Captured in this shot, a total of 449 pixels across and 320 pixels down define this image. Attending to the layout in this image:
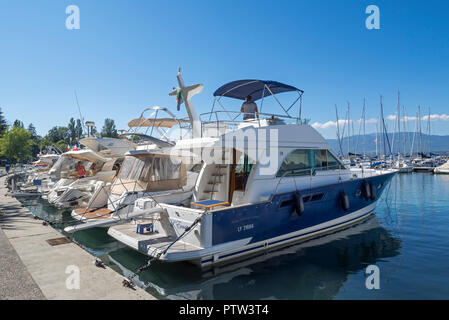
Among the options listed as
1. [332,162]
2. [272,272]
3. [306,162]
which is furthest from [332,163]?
[272,272]

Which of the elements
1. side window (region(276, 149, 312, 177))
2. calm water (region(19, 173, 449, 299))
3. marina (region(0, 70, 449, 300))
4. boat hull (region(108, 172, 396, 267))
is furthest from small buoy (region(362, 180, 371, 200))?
side window (region(276, 149, 312, 177))

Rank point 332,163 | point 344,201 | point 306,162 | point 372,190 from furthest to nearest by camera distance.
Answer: point 372,190
point 332,163
point 344,201
point 306,162

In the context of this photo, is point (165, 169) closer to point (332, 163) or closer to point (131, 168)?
point (131, 168)

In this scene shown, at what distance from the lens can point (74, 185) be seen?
13.4 m

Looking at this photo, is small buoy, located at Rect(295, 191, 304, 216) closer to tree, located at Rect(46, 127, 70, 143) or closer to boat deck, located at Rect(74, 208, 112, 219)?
boat deck, located at Rect(74, 208, 112, 219)

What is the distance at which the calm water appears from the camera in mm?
5523

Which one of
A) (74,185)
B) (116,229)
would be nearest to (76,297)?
(116,229)

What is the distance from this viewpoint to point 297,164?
8375 millimetres

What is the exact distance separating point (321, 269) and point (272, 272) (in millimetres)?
1225

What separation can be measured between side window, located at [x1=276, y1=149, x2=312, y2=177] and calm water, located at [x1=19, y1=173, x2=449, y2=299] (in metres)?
2.12

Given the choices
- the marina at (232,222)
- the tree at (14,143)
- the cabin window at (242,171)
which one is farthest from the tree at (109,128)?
the cabin window at (242,171)
